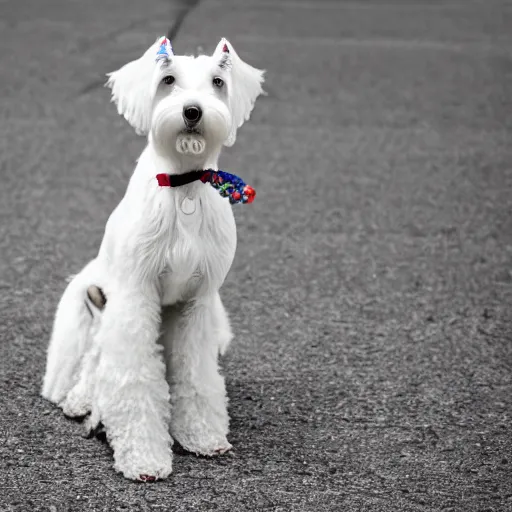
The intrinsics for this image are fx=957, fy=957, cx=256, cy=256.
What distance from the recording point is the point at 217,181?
13.0ft

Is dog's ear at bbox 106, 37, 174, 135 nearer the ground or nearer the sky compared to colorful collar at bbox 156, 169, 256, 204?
nearer the sky

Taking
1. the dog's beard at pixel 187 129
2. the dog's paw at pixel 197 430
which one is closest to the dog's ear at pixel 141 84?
the dog's beard at pixel 187 129

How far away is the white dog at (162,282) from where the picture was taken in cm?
373

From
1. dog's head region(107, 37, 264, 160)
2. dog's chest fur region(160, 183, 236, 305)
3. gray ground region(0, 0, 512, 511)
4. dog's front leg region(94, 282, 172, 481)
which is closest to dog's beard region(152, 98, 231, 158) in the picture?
dog's head region(107, 37, 264, 160)

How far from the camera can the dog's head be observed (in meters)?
3.60

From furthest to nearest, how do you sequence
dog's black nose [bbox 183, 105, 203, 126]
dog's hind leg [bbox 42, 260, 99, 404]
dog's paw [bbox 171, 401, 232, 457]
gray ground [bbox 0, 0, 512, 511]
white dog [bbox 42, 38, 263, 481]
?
dog's hind leg [bbox 42, 260, 99, 404]
dog's paw [bbox 171, 401, 232, 457]
gray ground [bbox 0, 0, 512, 511]
white dog [bbox 42, 38, 263, 481]
dog's black nose [bbox 183, 105, 203, 126]

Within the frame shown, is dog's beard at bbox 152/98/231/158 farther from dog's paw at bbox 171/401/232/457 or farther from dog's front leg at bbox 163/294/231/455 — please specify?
dog's paw at bbox 171/401/232/457

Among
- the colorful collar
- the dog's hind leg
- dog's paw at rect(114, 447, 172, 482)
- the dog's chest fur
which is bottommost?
dog's paw at rect(114, 447, 172, 482)

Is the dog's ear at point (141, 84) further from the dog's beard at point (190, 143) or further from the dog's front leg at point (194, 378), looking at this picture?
the dog's front leg at point (194, 378)

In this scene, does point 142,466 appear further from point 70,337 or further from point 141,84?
point 141,84

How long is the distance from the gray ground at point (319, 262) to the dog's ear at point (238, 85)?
1516 millimetres

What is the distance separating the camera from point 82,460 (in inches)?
165

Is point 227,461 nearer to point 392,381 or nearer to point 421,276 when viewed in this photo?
point 392,381

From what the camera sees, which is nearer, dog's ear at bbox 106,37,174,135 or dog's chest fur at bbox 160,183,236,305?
dog's ear at bbox 106,37,174,135
